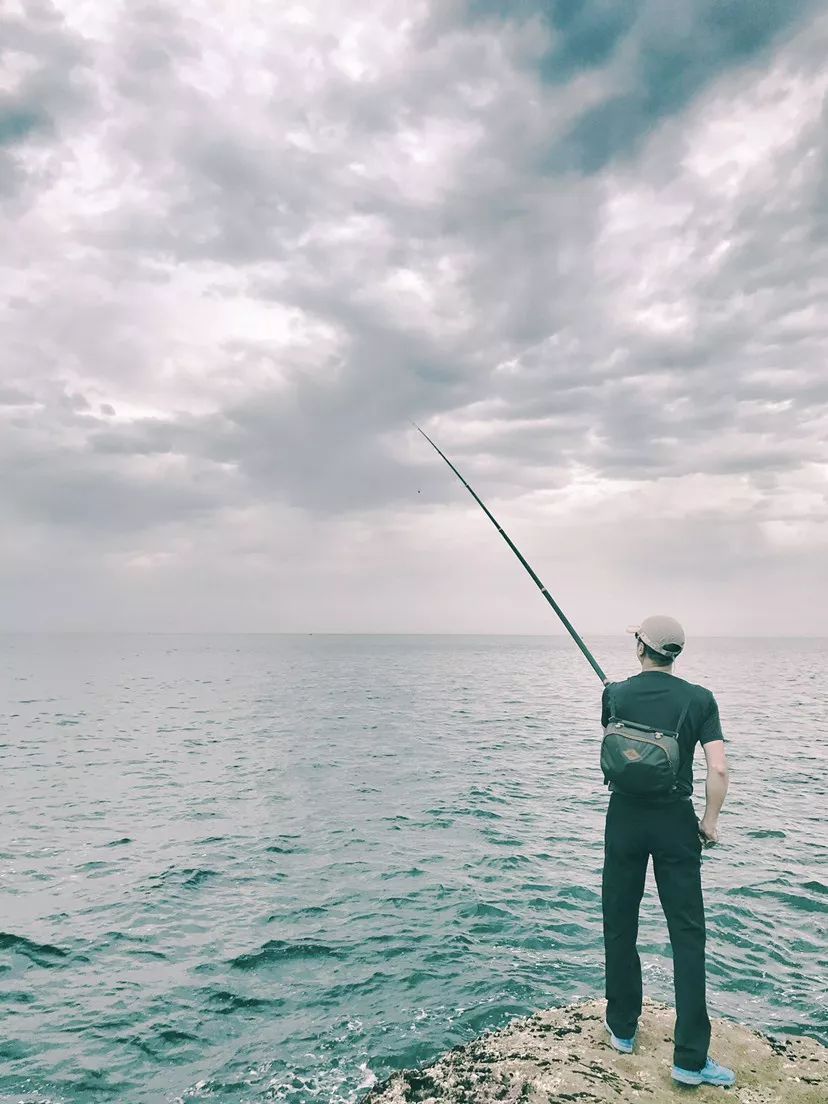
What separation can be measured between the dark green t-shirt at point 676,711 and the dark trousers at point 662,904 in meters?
0.26

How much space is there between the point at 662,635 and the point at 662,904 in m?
1.89

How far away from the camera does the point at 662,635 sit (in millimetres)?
5102

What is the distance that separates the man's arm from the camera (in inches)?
187

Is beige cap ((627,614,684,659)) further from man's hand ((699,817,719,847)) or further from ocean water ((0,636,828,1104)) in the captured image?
ocean water ((0,636,828,1104))

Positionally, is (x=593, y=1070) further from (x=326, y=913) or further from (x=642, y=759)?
(x=326, y=913)

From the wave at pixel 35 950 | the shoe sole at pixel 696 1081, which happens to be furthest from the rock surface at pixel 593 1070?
the wave at pixel 35 950

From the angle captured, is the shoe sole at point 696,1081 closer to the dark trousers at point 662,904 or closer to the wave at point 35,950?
the dark trousers at point 662,904

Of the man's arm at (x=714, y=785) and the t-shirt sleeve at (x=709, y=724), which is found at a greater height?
the t-shirt sleeve at (x=709, y=724)

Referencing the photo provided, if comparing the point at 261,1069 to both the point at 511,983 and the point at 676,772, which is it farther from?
the point at 676,772

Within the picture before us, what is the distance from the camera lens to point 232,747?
28172 millimetres

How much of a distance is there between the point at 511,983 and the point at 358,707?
123ft

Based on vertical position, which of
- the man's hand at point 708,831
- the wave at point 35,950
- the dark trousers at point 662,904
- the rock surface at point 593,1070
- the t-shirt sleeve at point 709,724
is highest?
the t-shirt sleeve at point 709,724

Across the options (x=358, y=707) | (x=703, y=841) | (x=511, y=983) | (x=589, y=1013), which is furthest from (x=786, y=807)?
(x=358, y=707)

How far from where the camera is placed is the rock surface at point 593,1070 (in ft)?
15.3
